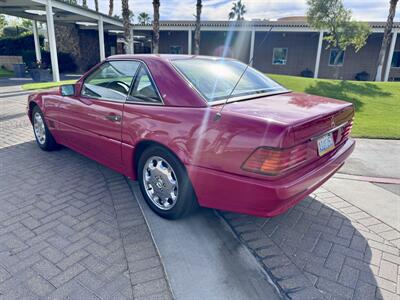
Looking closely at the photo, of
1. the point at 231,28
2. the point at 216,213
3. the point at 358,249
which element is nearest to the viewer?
the point at 358,249

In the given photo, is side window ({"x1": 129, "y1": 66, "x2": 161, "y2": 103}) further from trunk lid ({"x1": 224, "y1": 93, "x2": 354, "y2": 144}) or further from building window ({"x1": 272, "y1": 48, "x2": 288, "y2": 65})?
building window ({"x1": 272, "y1": 48, "x2": 288, "y2": 65})

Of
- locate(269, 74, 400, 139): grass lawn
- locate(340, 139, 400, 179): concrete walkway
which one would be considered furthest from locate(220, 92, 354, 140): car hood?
locate(269, 74, 400, 139): grass lawn

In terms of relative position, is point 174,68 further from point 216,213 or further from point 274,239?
point 274,239

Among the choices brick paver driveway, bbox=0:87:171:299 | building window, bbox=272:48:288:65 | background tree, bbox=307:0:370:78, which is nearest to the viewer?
brick paver driveway, bbox=0:87:171:299

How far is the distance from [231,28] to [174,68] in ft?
72.3

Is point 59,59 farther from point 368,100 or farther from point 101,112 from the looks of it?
point 101,112

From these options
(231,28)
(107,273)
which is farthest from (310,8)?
→ (107,273)

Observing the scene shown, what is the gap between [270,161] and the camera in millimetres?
2121

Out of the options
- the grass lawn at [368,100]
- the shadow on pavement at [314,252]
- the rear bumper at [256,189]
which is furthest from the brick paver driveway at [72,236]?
the grass lawn at [368,100]

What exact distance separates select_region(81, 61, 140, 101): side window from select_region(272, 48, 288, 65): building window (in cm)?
2293

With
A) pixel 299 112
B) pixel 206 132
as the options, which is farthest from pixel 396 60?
pixel 206 132

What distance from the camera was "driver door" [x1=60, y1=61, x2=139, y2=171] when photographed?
3201mm

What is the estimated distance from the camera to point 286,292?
6.87 feet

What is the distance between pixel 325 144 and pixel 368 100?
9.34 m
